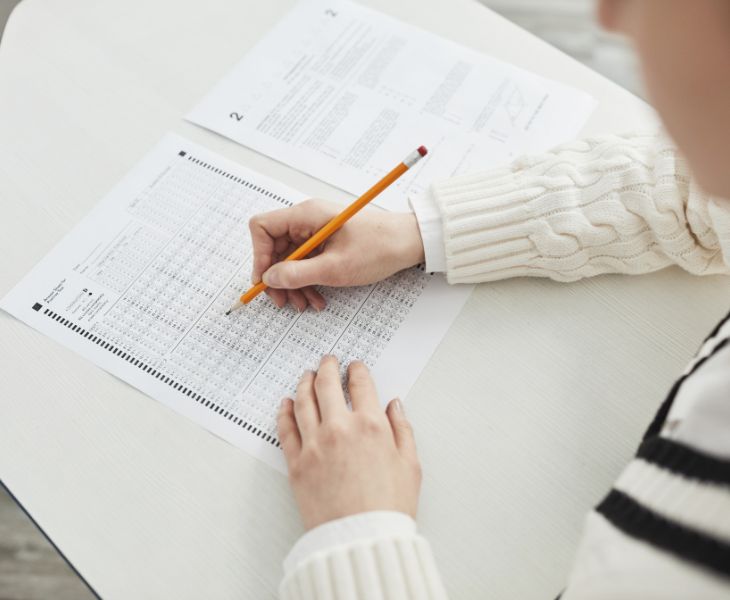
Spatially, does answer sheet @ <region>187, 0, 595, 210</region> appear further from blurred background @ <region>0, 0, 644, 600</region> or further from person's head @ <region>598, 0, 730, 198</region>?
person's head @ <region>598, 0, 730, 198</region>

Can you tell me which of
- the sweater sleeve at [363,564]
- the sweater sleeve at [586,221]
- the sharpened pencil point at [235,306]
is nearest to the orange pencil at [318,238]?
the sharpened pencil point at [235,306]

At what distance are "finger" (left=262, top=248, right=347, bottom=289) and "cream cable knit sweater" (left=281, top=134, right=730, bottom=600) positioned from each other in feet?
0.34

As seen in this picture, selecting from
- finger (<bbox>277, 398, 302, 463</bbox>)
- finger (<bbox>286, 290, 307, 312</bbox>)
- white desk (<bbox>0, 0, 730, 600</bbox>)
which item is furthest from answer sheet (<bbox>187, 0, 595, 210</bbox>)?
finger (<bbox>277, 398, 302, 463</bbox>)

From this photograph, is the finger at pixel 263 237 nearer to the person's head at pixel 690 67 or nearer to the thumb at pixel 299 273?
the thumb at pixel 299 273

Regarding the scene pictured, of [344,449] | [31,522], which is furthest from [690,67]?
[31,522]

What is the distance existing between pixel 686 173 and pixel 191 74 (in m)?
0.62

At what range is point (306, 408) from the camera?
1.88ft

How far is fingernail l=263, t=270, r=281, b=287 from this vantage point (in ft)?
2.01

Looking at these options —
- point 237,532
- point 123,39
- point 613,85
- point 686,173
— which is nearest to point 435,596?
point 237,532

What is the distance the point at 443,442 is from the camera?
1.89 ft

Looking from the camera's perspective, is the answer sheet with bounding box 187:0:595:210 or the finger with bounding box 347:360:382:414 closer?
the finger with bounding box 347:360:382:414

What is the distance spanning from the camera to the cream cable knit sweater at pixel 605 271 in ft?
1.35

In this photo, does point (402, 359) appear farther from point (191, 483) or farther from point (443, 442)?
point (191, 483)

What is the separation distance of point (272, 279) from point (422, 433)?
212mm
